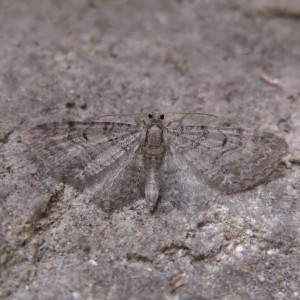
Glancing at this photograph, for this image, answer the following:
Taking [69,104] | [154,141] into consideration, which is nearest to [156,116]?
[154,141]

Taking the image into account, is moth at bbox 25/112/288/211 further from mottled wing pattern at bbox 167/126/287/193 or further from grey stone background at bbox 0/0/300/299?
grey stone background at bbox 0/0/300/299

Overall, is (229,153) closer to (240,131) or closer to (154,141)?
(240,131)

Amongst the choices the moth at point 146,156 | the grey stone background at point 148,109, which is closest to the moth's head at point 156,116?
the moth at point 146,156

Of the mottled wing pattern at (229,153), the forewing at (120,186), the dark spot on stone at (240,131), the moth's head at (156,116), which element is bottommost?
the forewing at (120,186)

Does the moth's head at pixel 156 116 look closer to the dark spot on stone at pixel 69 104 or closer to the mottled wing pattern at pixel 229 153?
the mottled wing pattern at pixel 229 153

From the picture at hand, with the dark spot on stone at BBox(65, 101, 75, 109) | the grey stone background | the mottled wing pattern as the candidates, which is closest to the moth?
the mottled wing pattern
